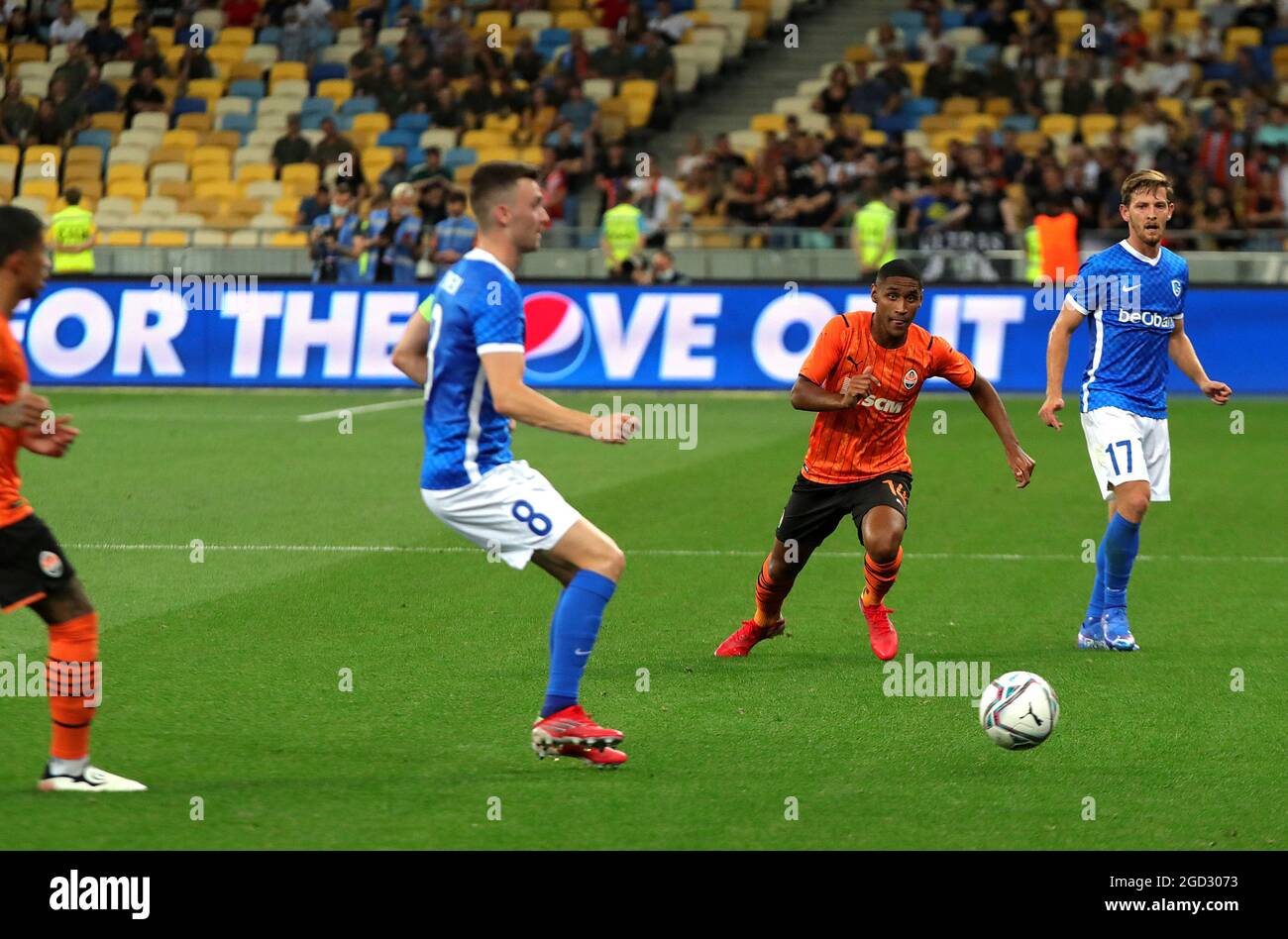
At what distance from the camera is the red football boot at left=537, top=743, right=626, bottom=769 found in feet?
20.5

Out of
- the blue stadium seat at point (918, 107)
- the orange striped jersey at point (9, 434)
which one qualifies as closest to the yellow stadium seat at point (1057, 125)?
the blue stadium seat at point (918, 107)

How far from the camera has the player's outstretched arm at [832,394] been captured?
7.55 meters

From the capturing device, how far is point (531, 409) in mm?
5891

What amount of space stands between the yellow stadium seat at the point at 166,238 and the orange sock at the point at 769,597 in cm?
1651

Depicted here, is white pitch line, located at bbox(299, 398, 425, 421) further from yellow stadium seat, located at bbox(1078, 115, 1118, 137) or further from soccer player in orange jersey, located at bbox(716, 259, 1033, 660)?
yellow stadium seat, located at bbox(1078, 115, 1118, 137)

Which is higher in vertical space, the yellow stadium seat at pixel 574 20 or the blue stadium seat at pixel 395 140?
the yellow stadium seat at pixel 574 20

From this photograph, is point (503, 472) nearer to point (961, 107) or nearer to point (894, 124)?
point (894, 124)

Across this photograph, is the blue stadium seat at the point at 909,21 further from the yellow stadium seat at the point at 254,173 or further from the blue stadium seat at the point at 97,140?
the blue stadium seat at the point at 97,140

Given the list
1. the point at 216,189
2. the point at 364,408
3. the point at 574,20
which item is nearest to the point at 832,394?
the point at 364,408

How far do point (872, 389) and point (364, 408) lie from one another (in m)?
11.8

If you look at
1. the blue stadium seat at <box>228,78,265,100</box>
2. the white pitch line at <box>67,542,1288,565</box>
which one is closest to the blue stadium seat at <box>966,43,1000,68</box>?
the blue stadium seat at <box>228,78,265,100</box>

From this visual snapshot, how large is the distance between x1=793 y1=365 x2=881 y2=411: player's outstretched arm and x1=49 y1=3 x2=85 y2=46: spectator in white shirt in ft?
82.7

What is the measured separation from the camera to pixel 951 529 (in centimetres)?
Result: 1202

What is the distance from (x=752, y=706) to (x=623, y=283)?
44.5ft
